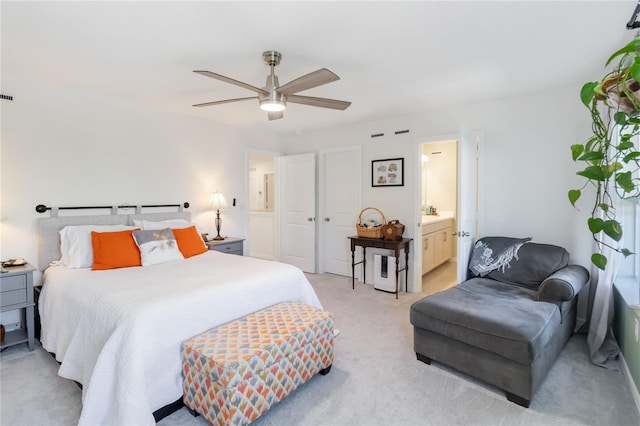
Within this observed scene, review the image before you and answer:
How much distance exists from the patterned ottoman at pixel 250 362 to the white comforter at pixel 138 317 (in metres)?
0.13

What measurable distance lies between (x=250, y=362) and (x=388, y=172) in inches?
135

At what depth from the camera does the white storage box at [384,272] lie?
14.3 feet

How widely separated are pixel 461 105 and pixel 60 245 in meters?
4.57

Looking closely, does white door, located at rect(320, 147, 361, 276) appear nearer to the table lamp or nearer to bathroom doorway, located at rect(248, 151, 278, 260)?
bathroom doorway, located at rect(248, 151, 278, 260)

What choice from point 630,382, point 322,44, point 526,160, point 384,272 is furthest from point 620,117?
point 384,272

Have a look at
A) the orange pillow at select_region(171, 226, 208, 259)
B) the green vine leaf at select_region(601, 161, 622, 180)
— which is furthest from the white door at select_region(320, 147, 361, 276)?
the green vine leaf at select_region(601, 161, 622, 180)

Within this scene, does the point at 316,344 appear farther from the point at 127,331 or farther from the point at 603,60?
the point at 603,60

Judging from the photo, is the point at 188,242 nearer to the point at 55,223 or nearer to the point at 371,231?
the point at 55,223

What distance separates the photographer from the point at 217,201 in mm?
4383

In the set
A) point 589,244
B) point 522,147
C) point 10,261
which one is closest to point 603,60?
point 522,147

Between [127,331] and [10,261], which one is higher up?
[10,261]

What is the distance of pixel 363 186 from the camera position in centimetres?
485

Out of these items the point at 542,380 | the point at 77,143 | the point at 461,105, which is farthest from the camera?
the point at 461,105

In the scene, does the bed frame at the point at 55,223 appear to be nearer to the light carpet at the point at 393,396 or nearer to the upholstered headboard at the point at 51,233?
the upholstered headboard at the point at 51,233
